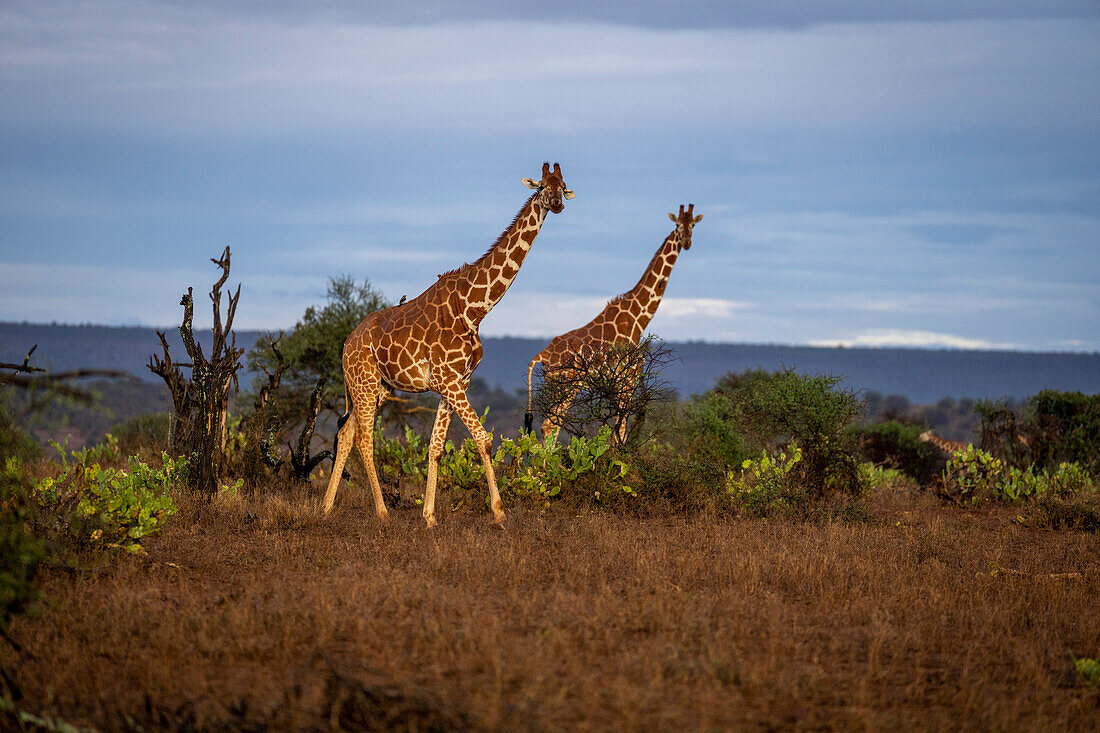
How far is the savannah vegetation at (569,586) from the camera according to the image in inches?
199

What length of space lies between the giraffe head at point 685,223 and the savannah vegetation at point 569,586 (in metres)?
2.65

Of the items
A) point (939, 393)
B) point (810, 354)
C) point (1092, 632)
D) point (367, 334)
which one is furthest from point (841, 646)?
point (810, 354)

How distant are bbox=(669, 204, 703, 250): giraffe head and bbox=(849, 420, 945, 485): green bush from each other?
31.4ft

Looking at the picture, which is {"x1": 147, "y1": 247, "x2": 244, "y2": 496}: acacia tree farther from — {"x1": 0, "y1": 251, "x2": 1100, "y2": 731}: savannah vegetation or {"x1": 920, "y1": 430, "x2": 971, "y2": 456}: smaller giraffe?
{"x1": 920, "y1": 430, "x2": 971, "y2": 456}: smaller giraffe

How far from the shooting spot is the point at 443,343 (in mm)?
10086

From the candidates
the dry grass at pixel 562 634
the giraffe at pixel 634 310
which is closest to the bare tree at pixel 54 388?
the dry grass at pixel 562 634

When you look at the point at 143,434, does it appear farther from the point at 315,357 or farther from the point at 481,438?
the point at 481,438

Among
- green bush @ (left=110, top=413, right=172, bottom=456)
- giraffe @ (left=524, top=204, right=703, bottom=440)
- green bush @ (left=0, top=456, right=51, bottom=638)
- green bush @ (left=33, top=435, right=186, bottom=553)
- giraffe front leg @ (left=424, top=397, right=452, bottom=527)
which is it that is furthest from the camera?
green bush @ (left=110, top=413, right=172, bottom=456)

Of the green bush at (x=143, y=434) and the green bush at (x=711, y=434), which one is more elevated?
the green bush at (x=711, y=434)

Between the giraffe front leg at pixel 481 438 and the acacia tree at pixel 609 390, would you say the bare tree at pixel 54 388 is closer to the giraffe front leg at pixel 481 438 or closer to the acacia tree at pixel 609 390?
the giraffe front leg at pixel 481 438

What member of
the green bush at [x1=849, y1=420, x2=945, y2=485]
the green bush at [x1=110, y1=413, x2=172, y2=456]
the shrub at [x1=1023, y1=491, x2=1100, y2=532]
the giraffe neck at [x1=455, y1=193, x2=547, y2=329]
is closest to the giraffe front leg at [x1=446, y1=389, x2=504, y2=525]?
the giraffe neck at [x1=455, y1=193, x2=547, y2=329]

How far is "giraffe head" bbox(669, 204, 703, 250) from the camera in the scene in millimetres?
14234

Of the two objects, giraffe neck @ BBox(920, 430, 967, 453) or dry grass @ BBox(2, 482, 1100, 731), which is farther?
giraffe neck @ BBox(920, 430, 967, 453)

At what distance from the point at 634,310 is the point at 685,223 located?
1.59 metres
